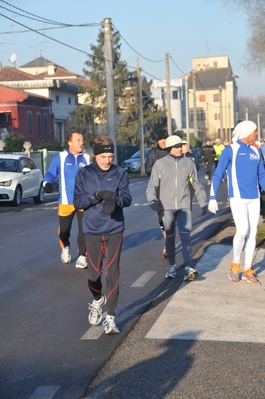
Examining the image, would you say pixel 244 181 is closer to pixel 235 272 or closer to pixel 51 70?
pixel 235 272

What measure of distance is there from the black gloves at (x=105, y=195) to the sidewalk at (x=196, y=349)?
1231mm

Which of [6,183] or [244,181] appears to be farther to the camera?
[6,183]

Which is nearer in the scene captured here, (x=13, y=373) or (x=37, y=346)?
(x=13, y=373)

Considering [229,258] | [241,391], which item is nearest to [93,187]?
[241,391]

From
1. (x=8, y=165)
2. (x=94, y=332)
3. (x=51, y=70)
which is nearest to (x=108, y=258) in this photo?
(x=94, y=332)

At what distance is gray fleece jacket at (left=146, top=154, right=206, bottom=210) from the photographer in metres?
9.08

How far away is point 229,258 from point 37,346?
4.91m

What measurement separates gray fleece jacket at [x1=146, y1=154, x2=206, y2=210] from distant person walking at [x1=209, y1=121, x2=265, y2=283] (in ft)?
1.14

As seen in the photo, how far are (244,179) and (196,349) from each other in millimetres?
3289

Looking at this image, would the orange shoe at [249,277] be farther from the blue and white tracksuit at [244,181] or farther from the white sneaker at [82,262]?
the white sneaker at [82,262]

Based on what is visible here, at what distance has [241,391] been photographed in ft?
16.5

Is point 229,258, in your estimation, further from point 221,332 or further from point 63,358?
point 63,358

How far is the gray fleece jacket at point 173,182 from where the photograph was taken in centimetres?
908

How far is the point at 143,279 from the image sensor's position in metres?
9.30
